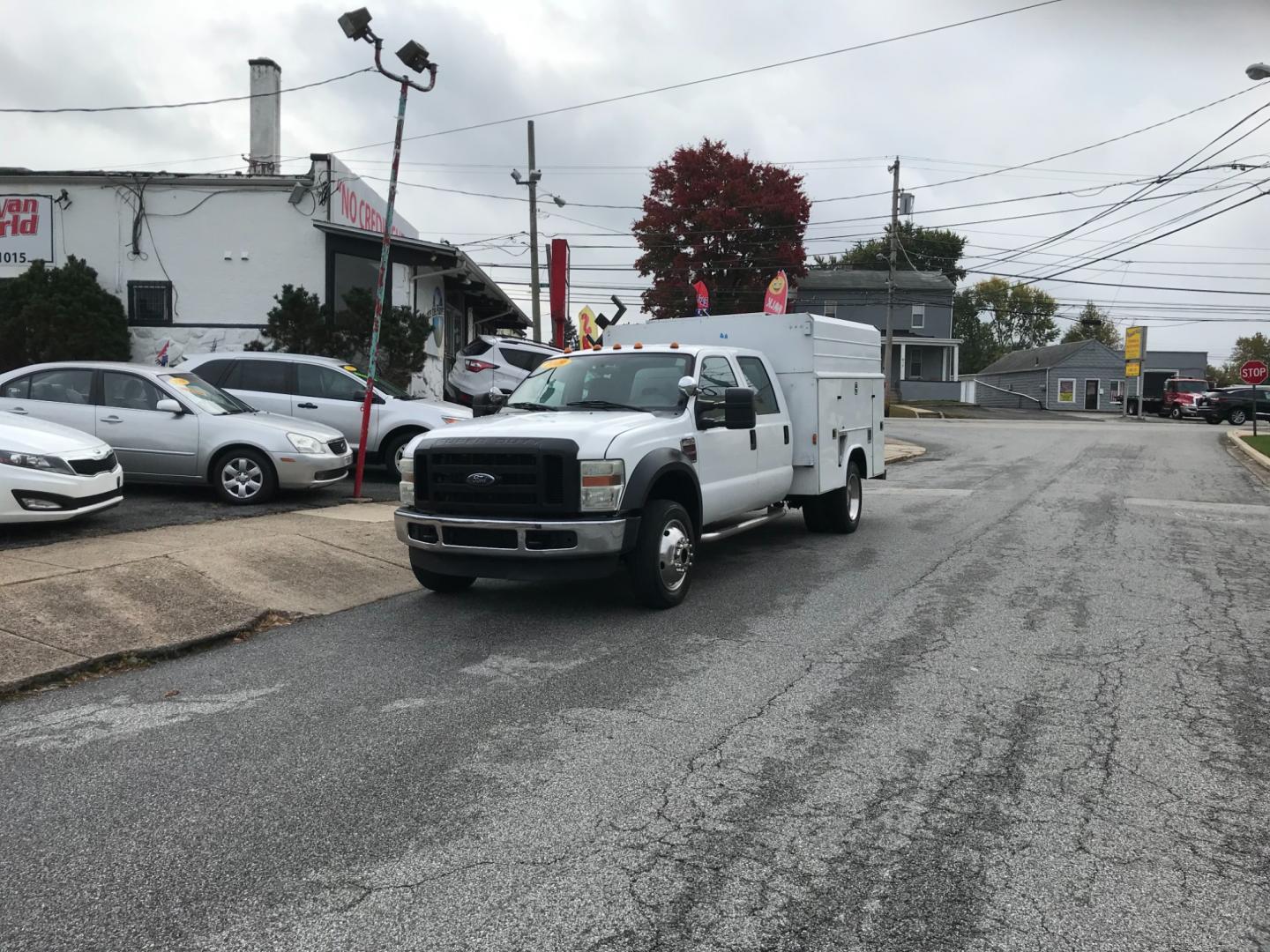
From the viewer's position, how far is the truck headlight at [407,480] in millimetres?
7504

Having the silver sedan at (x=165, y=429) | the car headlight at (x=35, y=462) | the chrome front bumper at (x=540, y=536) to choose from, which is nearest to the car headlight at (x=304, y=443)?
the silver sedan at (x=165, y=429)

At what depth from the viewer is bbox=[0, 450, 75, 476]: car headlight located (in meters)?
8.47

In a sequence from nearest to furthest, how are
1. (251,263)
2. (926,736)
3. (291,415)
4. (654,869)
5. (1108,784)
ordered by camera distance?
(654,869)
(1108,784)
(926,736)
(291,415)
(251,263)

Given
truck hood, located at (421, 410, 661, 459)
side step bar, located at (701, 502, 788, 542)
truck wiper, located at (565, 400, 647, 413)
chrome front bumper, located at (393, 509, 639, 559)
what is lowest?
side step bar, located at (701, 502, 788, 542)

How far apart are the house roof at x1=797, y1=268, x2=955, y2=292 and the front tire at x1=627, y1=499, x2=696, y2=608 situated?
2003 inches

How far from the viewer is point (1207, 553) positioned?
10.1 m

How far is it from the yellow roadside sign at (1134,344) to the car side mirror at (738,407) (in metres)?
53.6

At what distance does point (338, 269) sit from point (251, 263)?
1532 mm

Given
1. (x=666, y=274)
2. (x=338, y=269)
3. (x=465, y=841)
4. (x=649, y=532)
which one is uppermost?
(x=666, y=274)

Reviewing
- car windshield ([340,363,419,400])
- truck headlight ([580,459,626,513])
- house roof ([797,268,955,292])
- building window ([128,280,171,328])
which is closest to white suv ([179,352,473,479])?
car windshield ([340,363,419,400])

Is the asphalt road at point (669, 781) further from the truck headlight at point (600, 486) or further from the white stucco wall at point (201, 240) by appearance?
the white stucco wall at point (201, 240)

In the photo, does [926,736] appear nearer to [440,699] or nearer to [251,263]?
[440,699]

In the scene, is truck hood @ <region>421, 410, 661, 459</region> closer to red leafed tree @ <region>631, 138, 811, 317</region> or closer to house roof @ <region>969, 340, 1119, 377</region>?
red leafed tree @ <region>631, 138, 811, 317</region>

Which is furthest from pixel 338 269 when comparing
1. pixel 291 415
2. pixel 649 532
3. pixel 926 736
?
pixel 926 736
